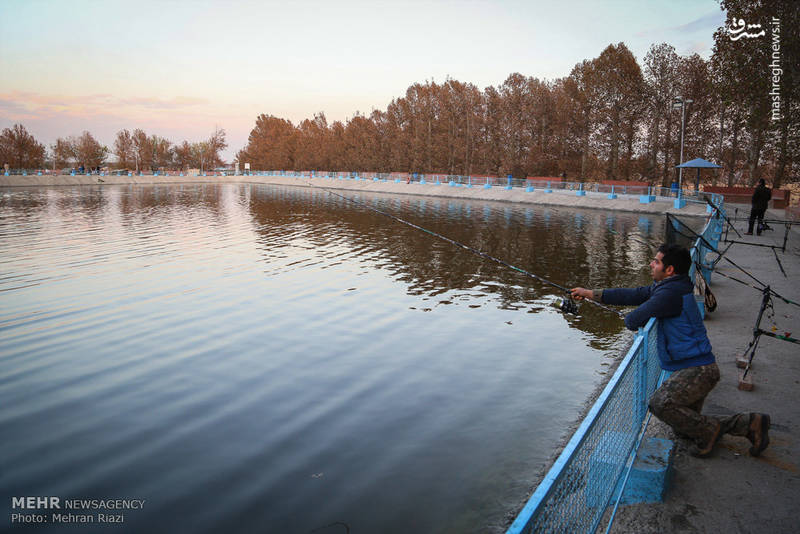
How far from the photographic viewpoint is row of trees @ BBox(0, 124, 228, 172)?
332 feet

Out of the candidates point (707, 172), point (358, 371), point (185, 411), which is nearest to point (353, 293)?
point (358, 371)

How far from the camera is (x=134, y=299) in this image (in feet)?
41.8

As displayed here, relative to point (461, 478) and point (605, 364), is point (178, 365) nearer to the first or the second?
point (461, 478)

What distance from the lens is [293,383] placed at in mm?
8172

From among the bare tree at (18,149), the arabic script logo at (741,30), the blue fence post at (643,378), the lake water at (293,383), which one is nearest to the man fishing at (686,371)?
the blue fence post at (643,378)

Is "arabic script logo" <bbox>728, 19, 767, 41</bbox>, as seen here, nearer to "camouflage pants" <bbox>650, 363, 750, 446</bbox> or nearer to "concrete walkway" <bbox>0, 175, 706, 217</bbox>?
"concrete walkway" <bbox>0, 175, 706, 217</bbox>

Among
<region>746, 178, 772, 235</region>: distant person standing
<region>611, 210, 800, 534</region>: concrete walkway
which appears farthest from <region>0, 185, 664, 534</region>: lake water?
<region>746, 178, 772, 235</region>: distant person standing

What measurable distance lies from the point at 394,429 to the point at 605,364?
13.8ft

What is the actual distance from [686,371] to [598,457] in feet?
6.00

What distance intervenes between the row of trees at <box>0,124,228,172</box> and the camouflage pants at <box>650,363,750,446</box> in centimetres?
12252

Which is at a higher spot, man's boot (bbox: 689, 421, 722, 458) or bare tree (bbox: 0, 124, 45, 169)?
bare tree (bbox: 0, 124, 45, 169)

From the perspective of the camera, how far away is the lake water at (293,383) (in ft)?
17.9

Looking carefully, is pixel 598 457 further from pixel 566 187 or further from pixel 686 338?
pixel 566 187

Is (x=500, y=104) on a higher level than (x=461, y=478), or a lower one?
higher
